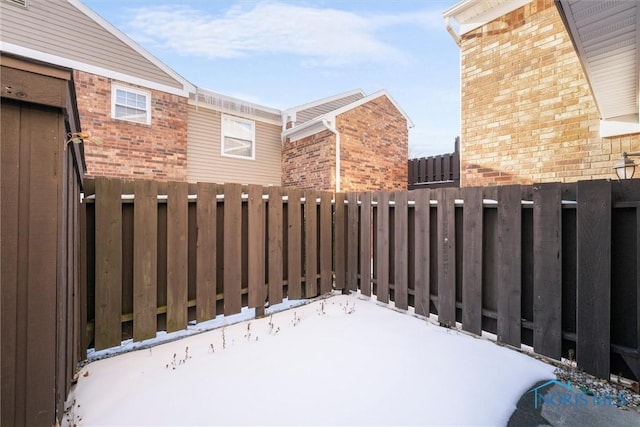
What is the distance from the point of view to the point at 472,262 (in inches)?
124

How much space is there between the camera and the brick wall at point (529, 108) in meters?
4.12

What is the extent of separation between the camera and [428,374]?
7.69 feet

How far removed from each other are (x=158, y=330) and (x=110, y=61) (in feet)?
25.7

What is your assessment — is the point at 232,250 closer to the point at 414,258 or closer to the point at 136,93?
the point at 414,258

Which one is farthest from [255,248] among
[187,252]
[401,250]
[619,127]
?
[619,127]

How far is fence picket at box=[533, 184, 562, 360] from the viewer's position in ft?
8.39

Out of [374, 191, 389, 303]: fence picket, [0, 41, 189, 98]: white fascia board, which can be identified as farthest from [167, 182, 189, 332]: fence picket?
[0, 41, 189, 98]: white fascia board

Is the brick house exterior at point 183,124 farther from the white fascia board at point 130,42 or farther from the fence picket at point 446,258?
the fence picket at point 446,258

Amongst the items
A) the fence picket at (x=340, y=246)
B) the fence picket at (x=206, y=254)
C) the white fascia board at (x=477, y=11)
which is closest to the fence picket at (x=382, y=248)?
the fence picket at (x=340, y=246)

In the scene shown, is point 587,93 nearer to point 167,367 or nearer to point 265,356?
point 265,356

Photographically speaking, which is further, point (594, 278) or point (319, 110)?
point (319, 110)

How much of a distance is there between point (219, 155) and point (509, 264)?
8.71 meters

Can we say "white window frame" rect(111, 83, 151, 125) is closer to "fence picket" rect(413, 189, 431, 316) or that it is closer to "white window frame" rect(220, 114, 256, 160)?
"white window frame" rect(220, 114, 256, 160)

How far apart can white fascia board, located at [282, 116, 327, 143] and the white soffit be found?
6248 millimetres
